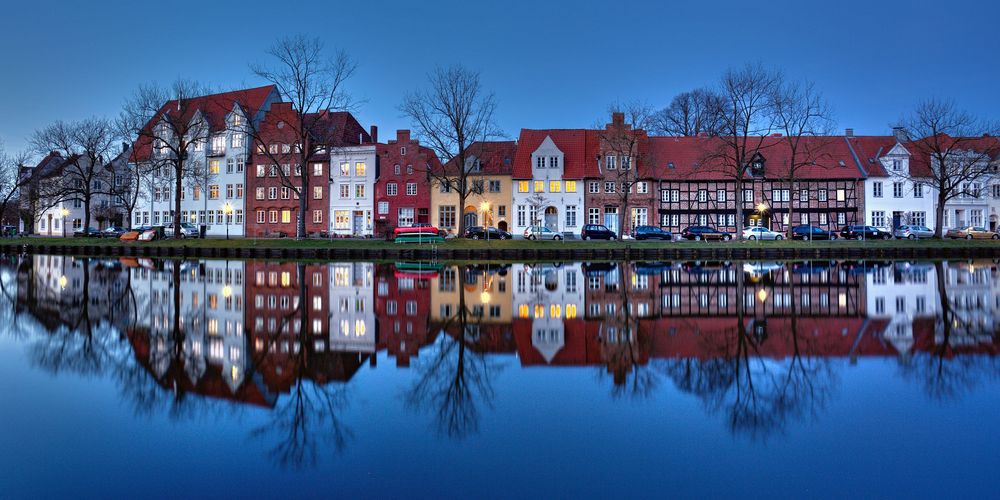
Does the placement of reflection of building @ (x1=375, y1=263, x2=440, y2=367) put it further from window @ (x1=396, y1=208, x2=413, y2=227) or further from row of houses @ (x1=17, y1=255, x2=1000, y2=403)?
window @ (x1=396, y1=208, x2=413, y2=227)

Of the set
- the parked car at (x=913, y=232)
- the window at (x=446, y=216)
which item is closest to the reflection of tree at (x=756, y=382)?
the window at (x=446, y=216)

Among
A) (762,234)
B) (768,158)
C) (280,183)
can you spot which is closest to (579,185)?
(762,234)

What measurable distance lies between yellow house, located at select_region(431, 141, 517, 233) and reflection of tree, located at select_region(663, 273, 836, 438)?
164ft

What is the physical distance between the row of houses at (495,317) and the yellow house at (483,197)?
33595mm

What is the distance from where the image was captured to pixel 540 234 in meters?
53.9

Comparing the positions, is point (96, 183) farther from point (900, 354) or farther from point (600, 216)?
point (900, 354)

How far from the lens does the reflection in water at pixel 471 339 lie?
8.47 m

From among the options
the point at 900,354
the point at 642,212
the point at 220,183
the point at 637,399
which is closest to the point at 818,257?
the point at 642,212

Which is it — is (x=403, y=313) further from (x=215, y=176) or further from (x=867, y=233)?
(x=215, y=176)

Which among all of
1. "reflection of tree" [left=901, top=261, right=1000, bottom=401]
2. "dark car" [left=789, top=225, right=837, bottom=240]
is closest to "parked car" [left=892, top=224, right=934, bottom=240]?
"dark car" [left=789, top=225, right=837, bottom=240]

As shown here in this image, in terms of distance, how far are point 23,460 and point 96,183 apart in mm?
89862

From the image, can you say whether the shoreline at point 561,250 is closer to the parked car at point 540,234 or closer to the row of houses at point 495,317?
the parked car at point 540,234

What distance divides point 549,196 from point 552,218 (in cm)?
208

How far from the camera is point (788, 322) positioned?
14859mm
